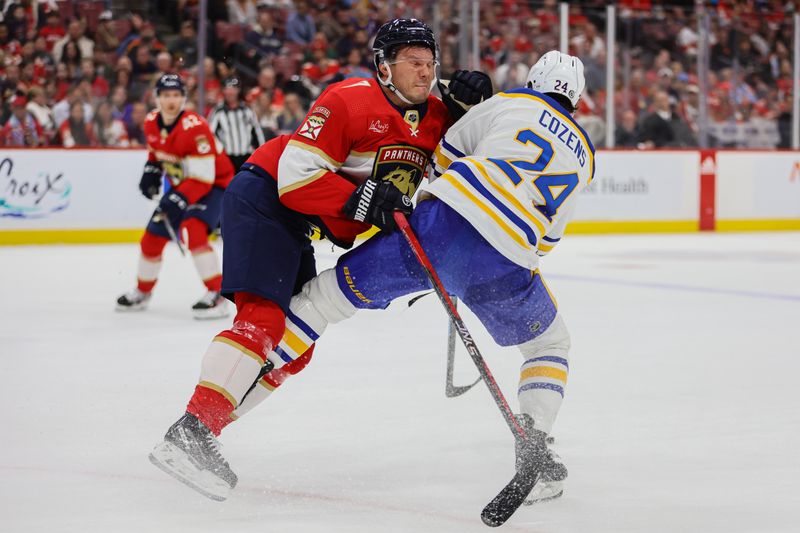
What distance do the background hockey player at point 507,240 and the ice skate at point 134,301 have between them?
3281 millimetres

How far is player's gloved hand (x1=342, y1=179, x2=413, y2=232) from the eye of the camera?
2.57 metres

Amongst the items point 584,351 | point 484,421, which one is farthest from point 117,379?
point 584,351

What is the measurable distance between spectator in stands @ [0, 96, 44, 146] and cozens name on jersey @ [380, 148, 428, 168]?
681cm

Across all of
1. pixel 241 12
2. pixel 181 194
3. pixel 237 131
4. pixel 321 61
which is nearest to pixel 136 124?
pixel 237 131

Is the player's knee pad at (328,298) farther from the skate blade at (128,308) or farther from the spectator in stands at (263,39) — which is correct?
the spectator in stands at (263,39)

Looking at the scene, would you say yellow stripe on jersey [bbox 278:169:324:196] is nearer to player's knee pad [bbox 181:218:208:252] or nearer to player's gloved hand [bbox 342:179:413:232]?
player's gloved hand [bbox 342:179:413:232]

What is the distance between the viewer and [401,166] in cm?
280

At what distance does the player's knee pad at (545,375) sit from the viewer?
261cm

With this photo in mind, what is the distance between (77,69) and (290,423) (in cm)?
678

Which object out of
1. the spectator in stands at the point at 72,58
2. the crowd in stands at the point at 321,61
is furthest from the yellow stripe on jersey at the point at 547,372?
the spectator in stands at the point at 72,58

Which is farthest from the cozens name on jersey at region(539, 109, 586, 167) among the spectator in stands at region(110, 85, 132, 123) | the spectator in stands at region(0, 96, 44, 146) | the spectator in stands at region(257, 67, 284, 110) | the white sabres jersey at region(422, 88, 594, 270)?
the spectator in stands at region(257, 67, 284, 110)

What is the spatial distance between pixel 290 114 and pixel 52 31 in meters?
2.05

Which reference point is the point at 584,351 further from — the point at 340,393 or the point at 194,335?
the point at 194,335

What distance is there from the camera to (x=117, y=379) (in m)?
4.02
